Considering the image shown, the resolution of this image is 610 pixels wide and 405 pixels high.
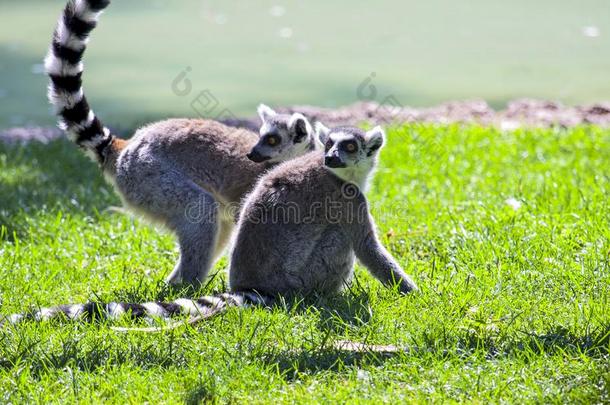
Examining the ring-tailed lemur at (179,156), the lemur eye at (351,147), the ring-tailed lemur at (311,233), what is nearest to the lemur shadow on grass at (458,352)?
the ring-tailed lemur at (311,233)

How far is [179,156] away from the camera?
17.2 ft

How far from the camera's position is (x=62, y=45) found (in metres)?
4.98

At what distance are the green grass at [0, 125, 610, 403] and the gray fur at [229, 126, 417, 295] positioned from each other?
6.1 inches

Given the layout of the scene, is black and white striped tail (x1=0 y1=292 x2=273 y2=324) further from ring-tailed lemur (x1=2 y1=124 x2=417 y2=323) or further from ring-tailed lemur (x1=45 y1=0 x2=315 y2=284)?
ring-tailed lemur (x1=45 y1=0 x2=315 y2=284)

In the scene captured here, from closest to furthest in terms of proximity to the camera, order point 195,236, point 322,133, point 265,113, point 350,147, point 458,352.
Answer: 1. point 458,352
2. point 350,147
3. point 195,236
4. point 322,133
5. point 265,113

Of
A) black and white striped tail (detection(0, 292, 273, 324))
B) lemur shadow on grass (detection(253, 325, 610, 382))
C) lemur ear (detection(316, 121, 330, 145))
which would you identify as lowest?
black and white striped tail (detection(0, 292, 273, 324))

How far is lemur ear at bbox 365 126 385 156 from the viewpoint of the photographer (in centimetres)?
475

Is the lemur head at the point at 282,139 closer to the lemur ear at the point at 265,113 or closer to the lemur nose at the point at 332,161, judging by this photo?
the lemur ear at the point at 265,113

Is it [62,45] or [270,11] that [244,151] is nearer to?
[62,45]

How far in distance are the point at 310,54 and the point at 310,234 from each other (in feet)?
21.5

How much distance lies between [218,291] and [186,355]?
970 millimetres

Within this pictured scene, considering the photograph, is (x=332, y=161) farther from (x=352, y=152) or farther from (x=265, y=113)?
(x=265, y=113)

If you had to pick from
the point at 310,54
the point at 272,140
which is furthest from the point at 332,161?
the point at 310,54

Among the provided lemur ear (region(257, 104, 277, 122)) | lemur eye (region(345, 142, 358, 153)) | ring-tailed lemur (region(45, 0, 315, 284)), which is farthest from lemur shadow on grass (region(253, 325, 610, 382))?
lemur ear (region(257, 104, 277, 122))
